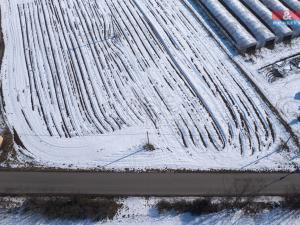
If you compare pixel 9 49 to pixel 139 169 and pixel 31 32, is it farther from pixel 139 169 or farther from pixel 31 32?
pixel 139 169

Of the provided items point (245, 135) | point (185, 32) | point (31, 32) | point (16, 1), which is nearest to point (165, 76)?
point (185, 32)

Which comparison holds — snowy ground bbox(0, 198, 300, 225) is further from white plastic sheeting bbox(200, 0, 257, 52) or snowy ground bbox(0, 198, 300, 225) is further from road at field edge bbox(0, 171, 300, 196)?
white plastic sheeting bbox(200, 0, 257, 52)

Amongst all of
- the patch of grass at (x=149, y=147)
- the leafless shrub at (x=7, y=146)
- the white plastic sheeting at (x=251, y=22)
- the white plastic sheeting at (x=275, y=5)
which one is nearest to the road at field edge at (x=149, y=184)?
the leafless shrub at (x=7, y=146)

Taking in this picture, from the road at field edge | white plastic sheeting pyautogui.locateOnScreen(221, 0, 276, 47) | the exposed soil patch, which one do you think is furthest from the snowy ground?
white plastic sheeting pyautogui.locateOnScreen(221, 0, 276, 47)

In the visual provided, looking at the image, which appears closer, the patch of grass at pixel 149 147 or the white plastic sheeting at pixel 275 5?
the patch of grass at pixel 149 147

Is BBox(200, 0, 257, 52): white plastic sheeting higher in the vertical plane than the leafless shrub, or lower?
higher

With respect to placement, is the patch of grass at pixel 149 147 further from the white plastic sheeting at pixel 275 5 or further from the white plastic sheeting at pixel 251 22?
the white plastic sheeting at pixel 275 5
